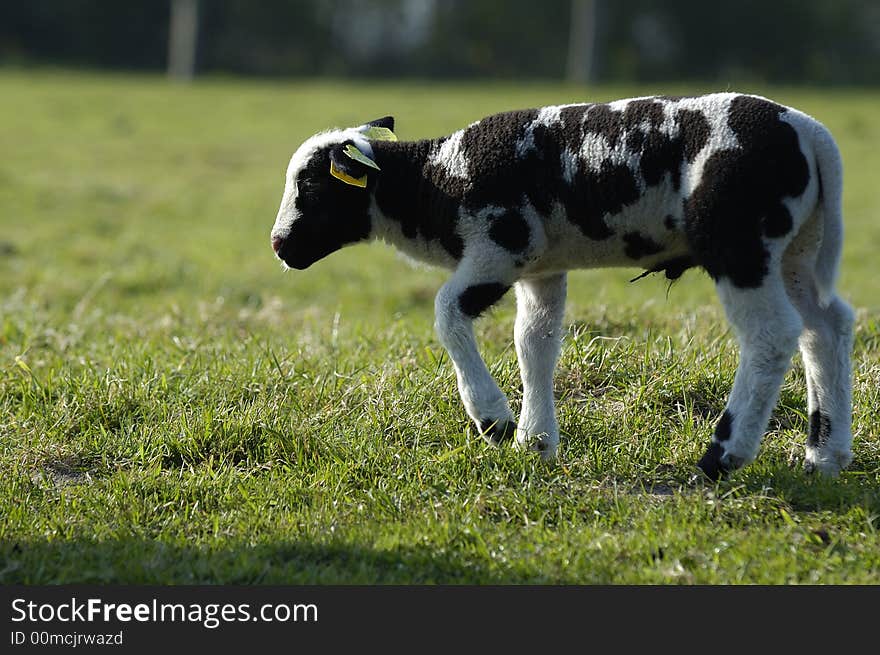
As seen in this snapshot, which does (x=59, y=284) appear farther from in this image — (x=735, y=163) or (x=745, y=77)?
(x=745, y=77)

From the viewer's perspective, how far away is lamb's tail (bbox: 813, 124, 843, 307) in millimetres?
5312

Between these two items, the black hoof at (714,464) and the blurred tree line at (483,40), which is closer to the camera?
the black hoof at (714,464)

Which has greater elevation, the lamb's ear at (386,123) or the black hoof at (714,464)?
→ the lamb's ear at (386,123)

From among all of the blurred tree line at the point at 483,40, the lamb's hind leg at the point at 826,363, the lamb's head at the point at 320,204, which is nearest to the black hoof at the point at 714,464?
the lamb's hind leg at the point at 826,363

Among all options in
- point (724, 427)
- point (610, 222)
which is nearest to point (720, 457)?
point (724, 427)

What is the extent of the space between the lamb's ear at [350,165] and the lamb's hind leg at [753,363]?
5.76 feet

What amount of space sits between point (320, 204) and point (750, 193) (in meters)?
2.11

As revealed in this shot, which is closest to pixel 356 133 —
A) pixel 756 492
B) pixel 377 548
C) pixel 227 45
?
pixel 377 548

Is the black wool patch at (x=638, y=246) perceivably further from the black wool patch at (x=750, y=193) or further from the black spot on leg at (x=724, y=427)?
the black spot on leg at (x=724, y=427)

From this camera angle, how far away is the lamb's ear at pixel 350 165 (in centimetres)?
580

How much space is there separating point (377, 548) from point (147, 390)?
7.53 feet

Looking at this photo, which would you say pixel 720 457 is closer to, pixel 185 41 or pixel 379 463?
pixel 379 463

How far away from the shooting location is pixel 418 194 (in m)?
6.02

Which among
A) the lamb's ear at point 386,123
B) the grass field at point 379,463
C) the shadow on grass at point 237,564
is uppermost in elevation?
the lamb's ear at point 386,123
